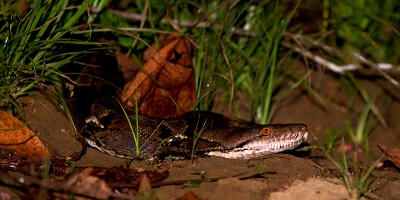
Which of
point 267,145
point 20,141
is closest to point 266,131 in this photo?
point 267,145

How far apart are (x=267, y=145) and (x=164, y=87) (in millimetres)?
1393

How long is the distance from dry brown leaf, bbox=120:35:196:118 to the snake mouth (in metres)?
0.85

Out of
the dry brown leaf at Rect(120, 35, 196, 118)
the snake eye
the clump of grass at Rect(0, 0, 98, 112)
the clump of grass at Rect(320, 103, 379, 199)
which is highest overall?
the clump of grass at Rect(0, 0, 98, 112)

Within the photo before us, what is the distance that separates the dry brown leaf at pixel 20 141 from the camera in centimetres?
441

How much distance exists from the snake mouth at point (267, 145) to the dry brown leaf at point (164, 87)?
85cm

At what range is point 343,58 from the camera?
7246 mm

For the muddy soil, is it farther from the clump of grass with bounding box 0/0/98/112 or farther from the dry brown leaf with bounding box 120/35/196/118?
the dry brown leaf with bounding box 120/35/196/118

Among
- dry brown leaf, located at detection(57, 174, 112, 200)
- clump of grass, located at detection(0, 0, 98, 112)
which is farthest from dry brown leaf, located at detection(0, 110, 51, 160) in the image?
dry brown leaf, located at detection(57, 174, 112, 200)

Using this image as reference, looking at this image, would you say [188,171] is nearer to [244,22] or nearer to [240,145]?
[240,145]

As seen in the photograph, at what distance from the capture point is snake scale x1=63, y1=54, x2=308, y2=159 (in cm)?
502

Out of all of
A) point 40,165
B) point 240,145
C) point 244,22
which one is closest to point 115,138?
point 40,165

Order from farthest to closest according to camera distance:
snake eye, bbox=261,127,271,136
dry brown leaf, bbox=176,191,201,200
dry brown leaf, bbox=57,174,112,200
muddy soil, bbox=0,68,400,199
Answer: snake eye, bbox=261,127,271,136 → muddy soil, bbox=0,68,400,199 → dry brown leaf, bbox=176,191,201,200 → dry brown leaf, bbox=57,174,112,200

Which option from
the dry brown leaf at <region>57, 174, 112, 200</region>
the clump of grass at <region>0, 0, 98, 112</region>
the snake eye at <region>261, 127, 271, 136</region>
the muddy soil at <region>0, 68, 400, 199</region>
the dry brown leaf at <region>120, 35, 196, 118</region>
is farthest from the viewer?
the dry brown leaf at <region>120, 35, 196, 118</region>

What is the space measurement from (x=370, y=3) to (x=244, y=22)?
1.96 m
